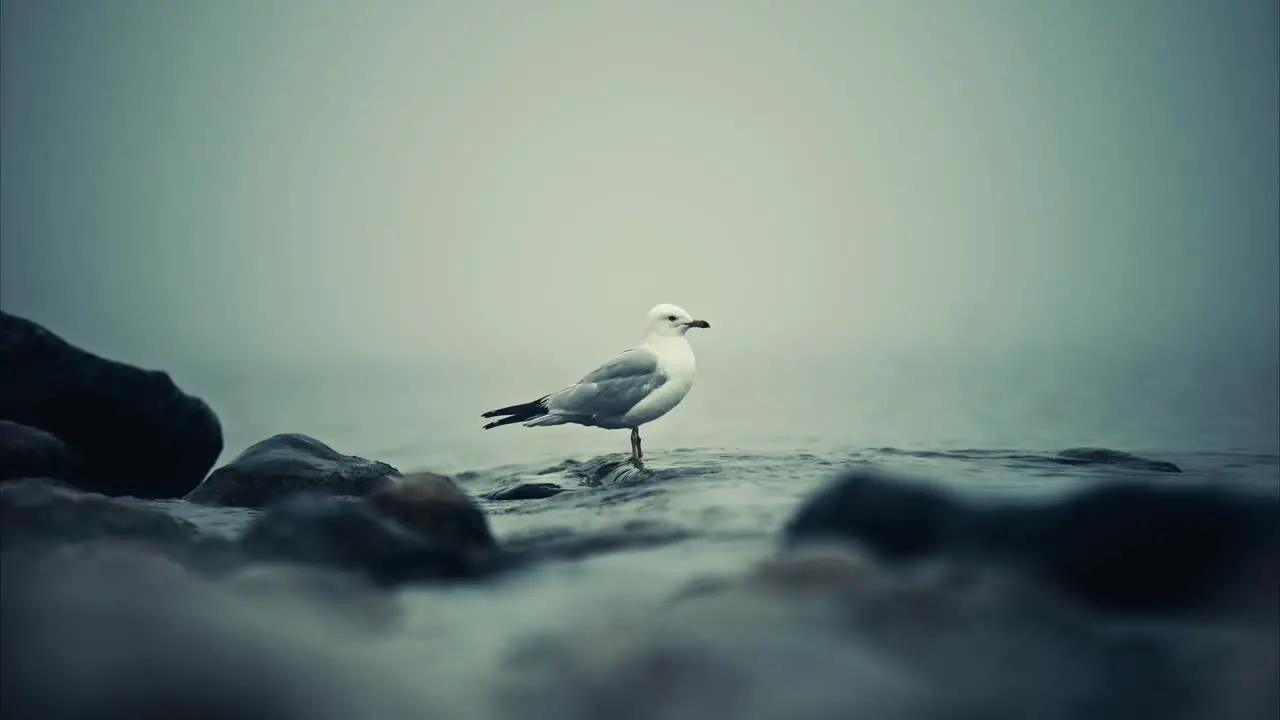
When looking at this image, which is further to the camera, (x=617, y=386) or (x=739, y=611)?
(x=617, y=386)

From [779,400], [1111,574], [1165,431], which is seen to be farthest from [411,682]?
[779,400]

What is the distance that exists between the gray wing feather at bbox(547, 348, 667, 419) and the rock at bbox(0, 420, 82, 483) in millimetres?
4327

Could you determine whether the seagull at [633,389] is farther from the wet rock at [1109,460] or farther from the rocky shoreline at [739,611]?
the wet rock at [1109,460]

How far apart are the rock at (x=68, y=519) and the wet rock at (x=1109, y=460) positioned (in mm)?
7598

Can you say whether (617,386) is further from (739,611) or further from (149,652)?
(149,652)

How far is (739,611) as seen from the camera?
4.05m

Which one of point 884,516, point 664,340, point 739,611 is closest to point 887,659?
point 739,611

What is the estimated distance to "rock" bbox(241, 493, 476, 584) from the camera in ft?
15.9

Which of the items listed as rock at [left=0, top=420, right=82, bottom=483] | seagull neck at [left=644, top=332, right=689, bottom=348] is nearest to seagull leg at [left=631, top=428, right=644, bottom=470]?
seagull neck at [left=644, top=332, right=689, bottom=348]

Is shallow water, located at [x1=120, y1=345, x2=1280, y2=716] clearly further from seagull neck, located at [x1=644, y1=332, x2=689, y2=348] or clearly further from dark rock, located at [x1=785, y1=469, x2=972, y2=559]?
seagull neck, located at [x1=644, y1=332, x2=689, y2=348]

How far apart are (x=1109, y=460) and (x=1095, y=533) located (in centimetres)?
476

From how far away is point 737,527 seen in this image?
5938 millimetres

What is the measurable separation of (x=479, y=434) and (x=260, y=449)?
26.9 ft

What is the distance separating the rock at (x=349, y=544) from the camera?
4.86m
